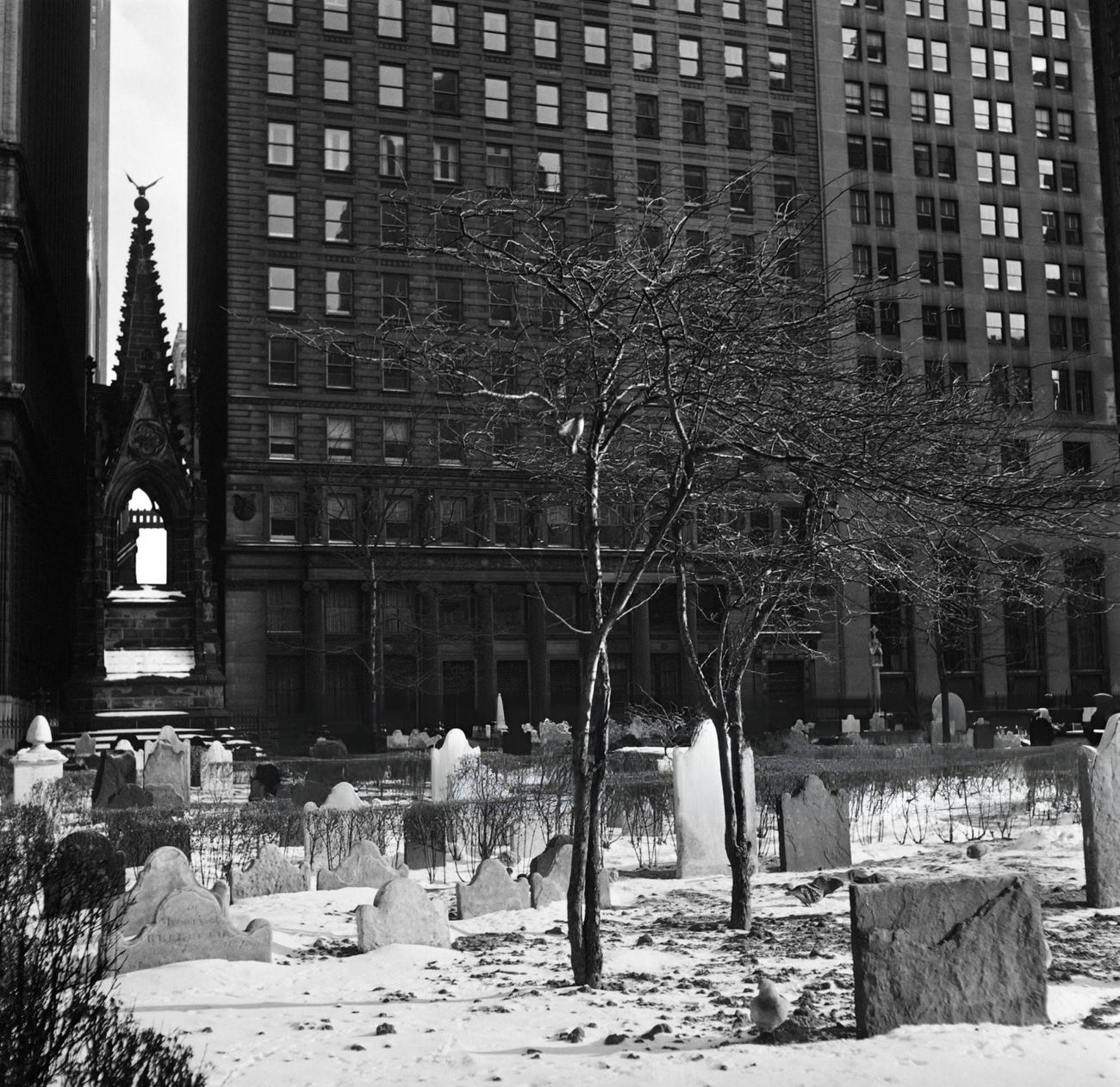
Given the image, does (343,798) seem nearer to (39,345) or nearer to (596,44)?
(39,345)

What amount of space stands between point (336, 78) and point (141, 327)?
16.4m

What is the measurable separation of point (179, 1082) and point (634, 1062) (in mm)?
3837

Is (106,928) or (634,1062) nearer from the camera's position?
(106,928)

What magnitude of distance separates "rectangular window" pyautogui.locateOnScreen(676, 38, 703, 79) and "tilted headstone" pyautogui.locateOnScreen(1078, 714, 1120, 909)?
189 ft

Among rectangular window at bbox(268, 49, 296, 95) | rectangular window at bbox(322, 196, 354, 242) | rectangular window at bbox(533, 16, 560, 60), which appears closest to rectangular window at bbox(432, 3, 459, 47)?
rectangular window at bbox(533, 16, 560, 60)

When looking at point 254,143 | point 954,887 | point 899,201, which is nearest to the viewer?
point 954,887

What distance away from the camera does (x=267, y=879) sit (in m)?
14.6

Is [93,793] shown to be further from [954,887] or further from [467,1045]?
[954,887]

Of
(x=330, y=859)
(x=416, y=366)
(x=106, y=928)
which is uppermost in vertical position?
(x=416, y=366)

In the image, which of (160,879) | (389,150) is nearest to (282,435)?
(389,150)

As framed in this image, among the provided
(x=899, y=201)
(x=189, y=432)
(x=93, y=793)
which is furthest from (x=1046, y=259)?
(x=93, y=793)

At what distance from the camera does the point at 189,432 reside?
1955 inches

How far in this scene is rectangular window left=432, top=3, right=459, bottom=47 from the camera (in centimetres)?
6091

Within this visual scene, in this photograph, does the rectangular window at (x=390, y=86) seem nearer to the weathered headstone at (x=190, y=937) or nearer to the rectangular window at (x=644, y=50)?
the rectangular window at (x=644, y=50)
